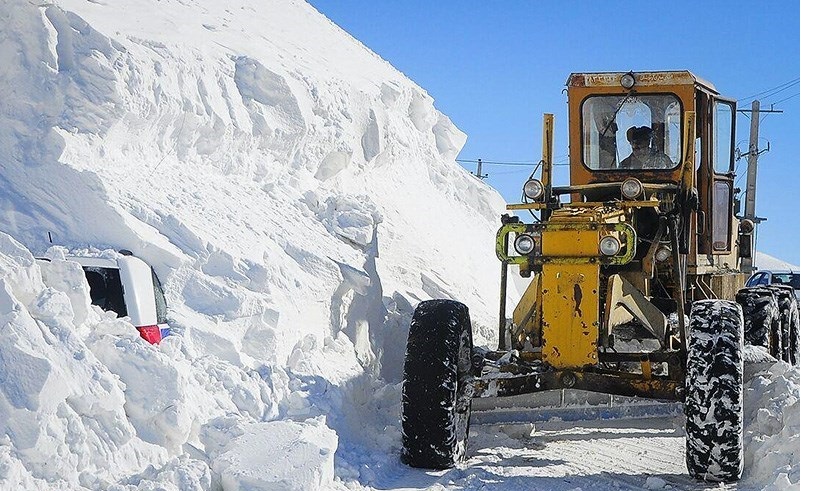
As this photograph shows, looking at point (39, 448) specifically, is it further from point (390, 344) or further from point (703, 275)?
point (703, 275)

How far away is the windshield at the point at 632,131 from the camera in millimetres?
8203

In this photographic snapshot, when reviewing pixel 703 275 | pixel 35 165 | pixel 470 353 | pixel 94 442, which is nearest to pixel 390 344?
pixel 470 353

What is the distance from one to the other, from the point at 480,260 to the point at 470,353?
713 centimetres

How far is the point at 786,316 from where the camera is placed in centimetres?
1041

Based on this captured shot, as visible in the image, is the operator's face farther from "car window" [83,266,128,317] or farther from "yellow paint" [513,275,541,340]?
"car window" [83,266,128,317]

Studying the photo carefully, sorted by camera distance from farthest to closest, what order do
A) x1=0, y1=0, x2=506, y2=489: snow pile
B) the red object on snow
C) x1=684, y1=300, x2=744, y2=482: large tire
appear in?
the red object on snow
x1=684, y1=300, x2=744, y2=482: large tire
x1=0, y1=0, x2=506, y2=489: snow pile

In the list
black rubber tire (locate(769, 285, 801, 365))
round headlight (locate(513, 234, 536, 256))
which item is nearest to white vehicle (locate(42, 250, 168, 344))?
round headlight (locate(513, 234, 536, 256))

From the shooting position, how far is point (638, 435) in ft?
26.5

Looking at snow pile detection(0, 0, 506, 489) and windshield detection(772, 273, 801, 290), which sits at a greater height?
snow pile detection(0, 0, 506, 489)

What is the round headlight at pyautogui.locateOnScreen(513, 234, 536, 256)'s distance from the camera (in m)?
6.97

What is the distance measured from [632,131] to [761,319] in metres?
2.64

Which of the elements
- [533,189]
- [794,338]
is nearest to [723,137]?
[533,189]

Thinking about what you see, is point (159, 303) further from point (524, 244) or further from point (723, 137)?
point (723, 137)

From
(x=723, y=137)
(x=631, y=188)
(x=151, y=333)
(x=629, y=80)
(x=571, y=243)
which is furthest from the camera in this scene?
(x=723, y=137)
